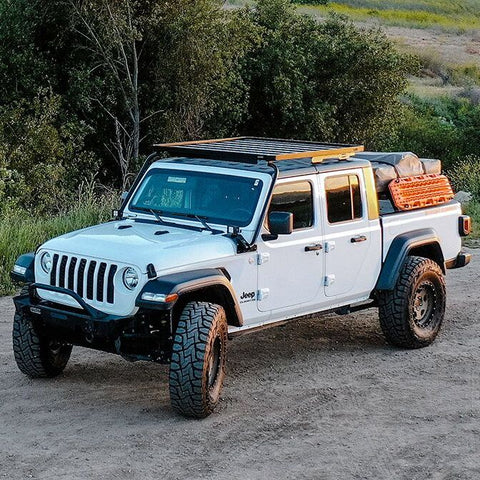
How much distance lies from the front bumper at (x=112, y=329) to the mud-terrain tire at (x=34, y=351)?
390 mm

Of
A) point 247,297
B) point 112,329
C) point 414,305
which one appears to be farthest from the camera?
point 414,305

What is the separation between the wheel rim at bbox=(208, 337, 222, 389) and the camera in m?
7.67

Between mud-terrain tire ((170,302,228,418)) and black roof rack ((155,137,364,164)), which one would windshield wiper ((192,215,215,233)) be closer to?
black roof rack ((155,137,364,164))

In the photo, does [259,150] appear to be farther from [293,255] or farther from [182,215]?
[293,255]

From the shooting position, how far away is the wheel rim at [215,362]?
7675mm

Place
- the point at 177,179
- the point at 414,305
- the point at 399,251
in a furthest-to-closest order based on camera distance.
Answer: the point at 414,305, the point at 399,251, the point at 177,179

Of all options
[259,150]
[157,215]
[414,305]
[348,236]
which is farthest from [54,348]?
[414,305]

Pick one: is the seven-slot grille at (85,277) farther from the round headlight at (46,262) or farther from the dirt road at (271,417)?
the dirt road at (271,417)

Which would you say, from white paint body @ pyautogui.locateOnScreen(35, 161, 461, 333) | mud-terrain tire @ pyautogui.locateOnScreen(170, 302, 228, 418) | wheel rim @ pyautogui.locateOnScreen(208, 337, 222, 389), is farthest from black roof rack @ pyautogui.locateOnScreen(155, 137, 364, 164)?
wheel rim @ pyautogui.locateOnScreen(208, 337, 222, 389)

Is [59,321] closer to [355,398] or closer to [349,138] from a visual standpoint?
[355,398]

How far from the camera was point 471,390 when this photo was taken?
840cm

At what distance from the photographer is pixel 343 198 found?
8.99m

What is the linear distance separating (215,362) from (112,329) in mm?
833

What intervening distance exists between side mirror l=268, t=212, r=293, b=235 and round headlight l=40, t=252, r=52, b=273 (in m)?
1.70
